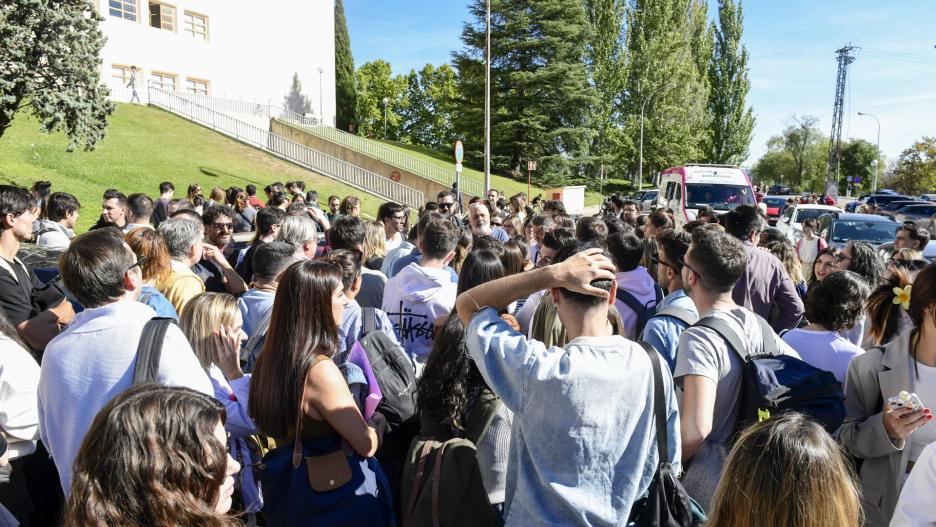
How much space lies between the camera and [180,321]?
138 inches

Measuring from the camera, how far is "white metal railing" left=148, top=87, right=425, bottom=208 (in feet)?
102

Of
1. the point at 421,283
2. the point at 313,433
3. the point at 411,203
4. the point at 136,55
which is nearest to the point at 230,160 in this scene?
the point at 411,203

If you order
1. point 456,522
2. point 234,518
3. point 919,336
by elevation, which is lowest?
point 456,522

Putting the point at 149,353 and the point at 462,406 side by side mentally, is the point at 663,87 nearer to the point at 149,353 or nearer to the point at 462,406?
the point at 462,406

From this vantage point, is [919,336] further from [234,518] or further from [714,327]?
[234,518]

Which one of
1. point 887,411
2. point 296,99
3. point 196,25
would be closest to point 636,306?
point 887,411

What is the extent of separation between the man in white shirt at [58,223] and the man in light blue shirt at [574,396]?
20.8 feet

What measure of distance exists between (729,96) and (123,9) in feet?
157

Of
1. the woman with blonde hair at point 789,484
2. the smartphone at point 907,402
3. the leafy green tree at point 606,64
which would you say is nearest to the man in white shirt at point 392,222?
the smartphone at point 907,402

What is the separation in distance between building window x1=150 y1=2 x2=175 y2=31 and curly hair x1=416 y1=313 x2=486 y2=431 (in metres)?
42.3

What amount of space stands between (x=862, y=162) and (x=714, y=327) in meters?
99.8

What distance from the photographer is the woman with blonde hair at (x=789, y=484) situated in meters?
1.73

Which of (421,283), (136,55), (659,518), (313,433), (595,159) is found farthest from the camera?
(595,159)

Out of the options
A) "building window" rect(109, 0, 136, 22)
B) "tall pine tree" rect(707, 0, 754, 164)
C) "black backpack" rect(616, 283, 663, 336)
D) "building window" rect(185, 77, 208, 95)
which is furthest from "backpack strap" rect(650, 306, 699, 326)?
"tall pine tree" rect(707, 0, 754, 164)
